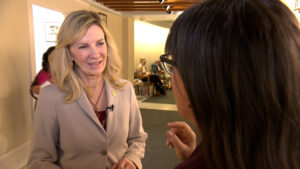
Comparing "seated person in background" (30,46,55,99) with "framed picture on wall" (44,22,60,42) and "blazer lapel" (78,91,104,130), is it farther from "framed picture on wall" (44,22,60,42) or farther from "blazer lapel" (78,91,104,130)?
"blazer lapel" (78,91,104,130)

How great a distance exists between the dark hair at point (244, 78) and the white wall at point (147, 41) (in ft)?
35.9

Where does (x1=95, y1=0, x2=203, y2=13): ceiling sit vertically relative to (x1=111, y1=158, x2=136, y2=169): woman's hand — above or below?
above

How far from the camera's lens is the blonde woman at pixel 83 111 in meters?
1.25

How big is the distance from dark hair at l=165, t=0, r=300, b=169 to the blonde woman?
891 millimetres

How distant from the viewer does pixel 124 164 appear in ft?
4.27

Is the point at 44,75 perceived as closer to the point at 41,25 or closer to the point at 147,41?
the point at 41,25

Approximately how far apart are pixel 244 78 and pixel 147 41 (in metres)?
13.0

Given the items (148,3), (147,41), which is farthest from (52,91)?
(147,41)

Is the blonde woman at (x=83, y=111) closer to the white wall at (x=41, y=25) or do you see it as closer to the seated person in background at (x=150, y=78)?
the white wall at (x=41, y=25)

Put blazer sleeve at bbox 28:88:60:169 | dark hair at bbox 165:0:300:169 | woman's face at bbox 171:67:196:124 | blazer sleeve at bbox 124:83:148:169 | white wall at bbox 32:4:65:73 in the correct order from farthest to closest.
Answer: white wall at bbox 32:4:65:73, blazer sleeve at bbox 124:83:148:169, blazer sleeve at bbox 28:88:60:169, woman's face at bbox 171:67:196:124, dark hair at bbox 165:0:300:169

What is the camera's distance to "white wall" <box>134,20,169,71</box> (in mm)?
11773

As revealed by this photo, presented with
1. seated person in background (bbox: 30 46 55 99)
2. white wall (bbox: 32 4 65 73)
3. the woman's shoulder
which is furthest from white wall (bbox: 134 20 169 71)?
the woman's shoulder

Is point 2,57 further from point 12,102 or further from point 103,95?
point 103,95

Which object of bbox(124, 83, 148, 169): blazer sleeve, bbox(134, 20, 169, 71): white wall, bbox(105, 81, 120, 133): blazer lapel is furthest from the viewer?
Answer: bbox(134, 20, 169, 71): white wall
